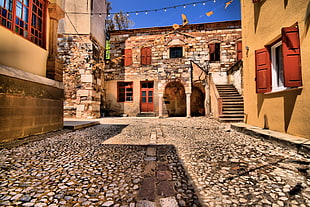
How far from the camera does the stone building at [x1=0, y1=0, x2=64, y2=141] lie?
2996 mm

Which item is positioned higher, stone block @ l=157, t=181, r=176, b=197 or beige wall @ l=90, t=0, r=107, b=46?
beige wall @ l=90, t=0, r=107, b=46

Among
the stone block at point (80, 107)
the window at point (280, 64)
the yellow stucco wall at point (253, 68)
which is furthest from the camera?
the stone block at point (80, 107)

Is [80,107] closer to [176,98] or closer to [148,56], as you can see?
[148,56]

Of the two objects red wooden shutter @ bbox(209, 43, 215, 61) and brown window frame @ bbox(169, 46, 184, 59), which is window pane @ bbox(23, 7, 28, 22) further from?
red wooden shutter @ bbox(209, 43, 215, 61)

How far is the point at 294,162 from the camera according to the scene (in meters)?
2.09

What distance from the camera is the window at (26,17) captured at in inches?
124

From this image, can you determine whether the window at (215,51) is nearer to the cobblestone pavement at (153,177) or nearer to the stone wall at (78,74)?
the stone wall at (78,74)

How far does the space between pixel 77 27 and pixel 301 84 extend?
34.7ft

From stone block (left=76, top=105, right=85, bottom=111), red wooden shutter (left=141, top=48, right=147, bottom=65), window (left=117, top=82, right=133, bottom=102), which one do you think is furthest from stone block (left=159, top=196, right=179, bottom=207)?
red wooden shutter (left=141, top=48, right=147, bottom=65)

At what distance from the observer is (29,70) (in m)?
3.60

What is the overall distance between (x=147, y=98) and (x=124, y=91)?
196cm

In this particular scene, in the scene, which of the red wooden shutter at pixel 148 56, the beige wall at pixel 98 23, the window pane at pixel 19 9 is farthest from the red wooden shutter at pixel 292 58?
the beige wall at pixel 98 23

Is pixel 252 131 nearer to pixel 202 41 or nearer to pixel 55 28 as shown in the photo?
pixel 55 28

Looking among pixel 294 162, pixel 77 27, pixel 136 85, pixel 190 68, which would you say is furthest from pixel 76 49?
pixel 294 162
